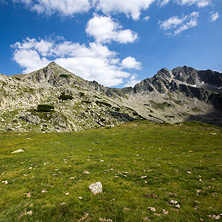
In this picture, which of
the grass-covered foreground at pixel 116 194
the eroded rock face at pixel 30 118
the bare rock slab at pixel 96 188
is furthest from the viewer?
the eroded rock face at pixel 30 118

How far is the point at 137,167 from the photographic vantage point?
1539 cm

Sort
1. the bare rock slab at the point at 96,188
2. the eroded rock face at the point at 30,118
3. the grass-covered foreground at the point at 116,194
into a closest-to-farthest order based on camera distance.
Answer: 1. the grass-covered foreground at the point at 116,194
2. the bare rock slab at the point at 96,188
3. the eroded rock face at the point at 30,118

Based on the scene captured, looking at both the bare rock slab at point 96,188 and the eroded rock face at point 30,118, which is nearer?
the bare rock slab at point 96,188

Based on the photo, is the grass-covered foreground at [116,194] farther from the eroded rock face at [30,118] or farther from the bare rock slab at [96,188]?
the eroded rock face at [30,118]

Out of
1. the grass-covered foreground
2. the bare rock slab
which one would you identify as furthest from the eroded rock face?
the bare rock slab

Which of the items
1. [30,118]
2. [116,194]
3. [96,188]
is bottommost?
[116,194]

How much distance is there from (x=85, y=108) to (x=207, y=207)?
139978 millimetres

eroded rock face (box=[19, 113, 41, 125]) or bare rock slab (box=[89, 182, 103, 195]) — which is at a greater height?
eroded rock face (box=[19, 113, 41, 125])

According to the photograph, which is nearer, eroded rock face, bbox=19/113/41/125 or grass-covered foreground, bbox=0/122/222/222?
grass-covered foreground, bbox=0/122/222/222


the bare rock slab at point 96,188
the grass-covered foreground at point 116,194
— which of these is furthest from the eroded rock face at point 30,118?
the bare rock slab at point 96,188

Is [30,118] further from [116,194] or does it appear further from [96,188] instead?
[116,194]

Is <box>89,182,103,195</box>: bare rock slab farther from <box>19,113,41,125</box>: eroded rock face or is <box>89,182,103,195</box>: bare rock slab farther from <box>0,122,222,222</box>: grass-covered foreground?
<box>19,113,41,125</box>: eroded rock face

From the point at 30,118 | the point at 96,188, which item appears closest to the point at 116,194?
the point at 96,188

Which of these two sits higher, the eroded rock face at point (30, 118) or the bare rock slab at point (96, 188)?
the eroded rock face at point (30, 118)
